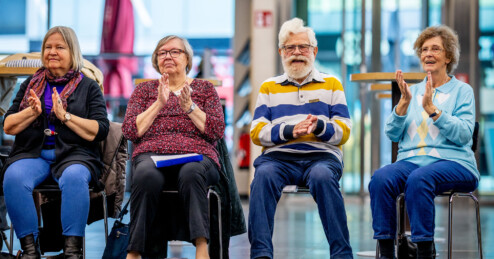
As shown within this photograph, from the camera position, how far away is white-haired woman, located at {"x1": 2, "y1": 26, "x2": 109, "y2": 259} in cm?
323

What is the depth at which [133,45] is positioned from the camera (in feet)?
30.7

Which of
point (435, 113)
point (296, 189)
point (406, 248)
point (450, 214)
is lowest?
point (406, 248)

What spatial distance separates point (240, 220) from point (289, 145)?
464 millimetres

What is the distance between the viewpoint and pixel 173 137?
3.40 metres

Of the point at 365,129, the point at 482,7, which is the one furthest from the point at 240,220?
the point at 482,7

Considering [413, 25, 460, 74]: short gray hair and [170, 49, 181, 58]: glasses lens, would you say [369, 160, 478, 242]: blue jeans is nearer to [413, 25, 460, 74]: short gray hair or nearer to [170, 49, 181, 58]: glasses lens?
[413, 25, 460, 74]: short gray hair

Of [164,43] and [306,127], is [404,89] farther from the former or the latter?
[164,43]

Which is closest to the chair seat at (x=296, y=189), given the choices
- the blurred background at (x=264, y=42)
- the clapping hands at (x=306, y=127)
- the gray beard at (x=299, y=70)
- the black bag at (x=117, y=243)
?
the clapping hands at (x=306, y=127)

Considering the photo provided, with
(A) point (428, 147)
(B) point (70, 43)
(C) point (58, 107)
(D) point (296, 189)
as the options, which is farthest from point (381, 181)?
(B) point (70, 43)

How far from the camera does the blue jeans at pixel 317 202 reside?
3148 mm

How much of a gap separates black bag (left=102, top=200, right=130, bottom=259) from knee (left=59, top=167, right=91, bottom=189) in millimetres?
262

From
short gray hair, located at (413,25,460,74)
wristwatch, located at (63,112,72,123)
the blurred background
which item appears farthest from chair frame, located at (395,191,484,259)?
the blurred background

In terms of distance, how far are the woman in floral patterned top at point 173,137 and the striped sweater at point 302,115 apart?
247mm

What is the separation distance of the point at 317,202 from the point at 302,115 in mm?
489
